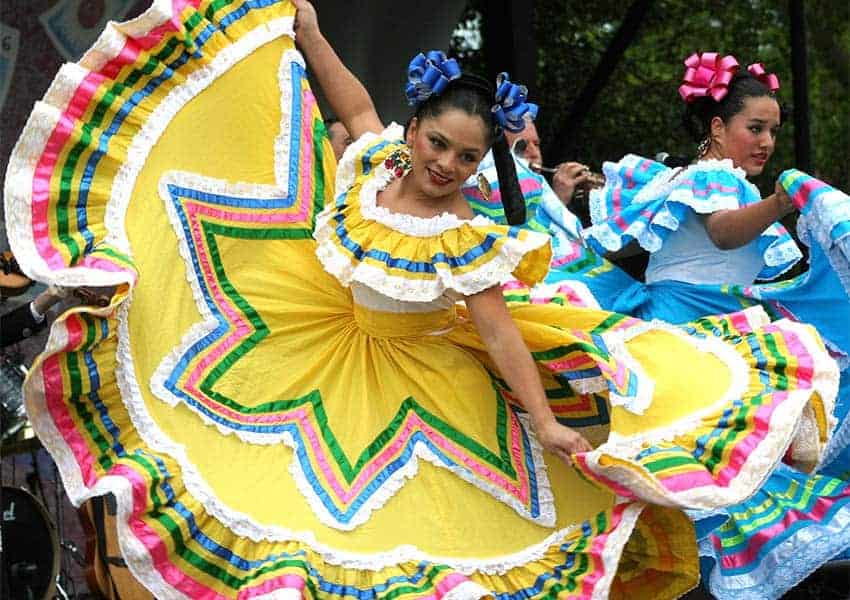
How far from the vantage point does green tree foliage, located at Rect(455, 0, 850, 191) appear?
30.8 feet

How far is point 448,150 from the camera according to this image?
334cm

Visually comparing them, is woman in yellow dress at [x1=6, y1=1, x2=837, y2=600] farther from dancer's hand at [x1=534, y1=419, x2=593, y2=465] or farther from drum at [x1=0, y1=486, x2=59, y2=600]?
drum at [x1=0, y1=486, x2=59, y2=600]

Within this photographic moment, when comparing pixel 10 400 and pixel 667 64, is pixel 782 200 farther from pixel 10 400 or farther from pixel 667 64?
pixel 667 64

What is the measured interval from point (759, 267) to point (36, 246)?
87.6 inches

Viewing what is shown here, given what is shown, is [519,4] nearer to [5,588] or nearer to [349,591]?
[5,588]

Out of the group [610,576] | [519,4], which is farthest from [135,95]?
[519,4]

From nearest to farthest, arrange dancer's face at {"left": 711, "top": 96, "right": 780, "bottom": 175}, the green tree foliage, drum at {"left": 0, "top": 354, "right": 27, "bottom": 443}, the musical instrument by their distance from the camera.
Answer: dancer's face at {"left": 711, "top": 96, "right": 780, "bottom": 175}
drum at {"left": 0, "top": 354, "right": 27, "bottom": 443}
the musical instrument
the green tree foliage

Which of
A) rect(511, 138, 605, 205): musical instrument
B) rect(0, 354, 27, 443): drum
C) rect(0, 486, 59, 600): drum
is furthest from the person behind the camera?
rect(511, 138, 605, 205): musical instrument

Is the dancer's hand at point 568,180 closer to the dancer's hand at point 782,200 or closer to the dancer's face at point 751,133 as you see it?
the dancer's face at point 751,133

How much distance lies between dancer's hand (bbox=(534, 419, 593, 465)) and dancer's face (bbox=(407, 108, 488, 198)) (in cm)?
59

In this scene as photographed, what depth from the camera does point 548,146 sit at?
337 inches

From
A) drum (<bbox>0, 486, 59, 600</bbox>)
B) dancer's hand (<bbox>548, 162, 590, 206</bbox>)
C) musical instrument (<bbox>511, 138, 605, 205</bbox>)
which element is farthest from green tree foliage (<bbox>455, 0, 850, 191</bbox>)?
drum (<bbox>0, 486, 59, 600</bbox>)

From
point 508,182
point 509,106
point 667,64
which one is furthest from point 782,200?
point 667,64

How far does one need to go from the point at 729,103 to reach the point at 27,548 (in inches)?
101
